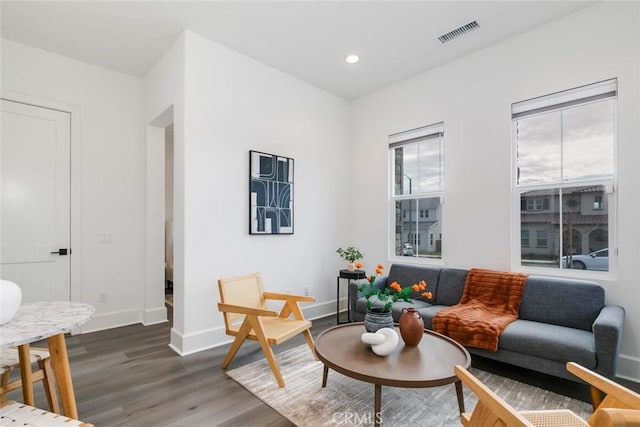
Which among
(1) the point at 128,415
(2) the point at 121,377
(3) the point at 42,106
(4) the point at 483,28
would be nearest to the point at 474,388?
(1) the point at 128,415

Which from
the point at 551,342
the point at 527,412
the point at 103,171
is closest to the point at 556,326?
the point at 551,342

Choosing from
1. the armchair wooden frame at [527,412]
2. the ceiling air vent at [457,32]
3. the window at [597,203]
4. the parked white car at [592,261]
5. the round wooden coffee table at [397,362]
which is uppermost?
the ceiling air vent at [457,32]

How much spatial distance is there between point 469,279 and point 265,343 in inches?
84.1

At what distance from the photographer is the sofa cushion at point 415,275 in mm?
3584

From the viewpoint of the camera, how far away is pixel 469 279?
10.9 feet

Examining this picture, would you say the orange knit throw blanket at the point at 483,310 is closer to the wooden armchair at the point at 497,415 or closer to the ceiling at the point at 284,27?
the wooden armchair at the point at 497,415

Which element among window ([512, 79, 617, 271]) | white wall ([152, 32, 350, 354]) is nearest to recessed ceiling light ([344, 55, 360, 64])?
white wall ([152, 32, 350, 354])

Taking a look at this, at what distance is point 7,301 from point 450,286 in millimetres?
3436

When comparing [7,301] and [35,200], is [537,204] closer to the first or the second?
[7,301]

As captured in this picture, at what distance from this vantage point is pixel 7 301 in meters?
1.42

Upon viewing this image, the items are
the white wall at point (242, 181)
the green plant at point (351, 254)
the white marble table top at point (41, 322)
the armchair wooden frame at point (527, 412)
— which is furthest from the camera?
the green plant at point (351, 254)

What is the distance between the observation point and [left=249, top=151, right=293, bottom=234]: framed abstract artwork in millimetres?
3674

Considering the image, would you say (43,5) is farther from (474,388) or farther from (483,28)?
(474,388)

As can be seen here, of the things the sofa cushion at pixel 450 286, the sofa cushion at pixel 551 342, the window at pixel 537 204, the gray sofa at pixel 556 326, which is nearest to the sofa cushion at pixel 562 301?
the gray sofa at pixel 556 326
